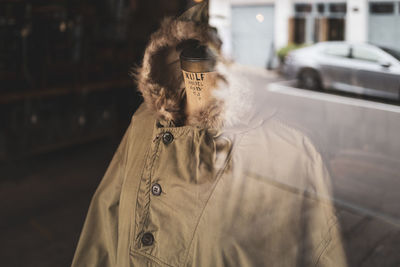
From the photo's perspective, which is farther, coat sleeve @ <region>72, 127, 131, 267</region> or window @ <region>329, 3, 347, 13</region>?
window @ <region>329, 3, 347, 13</region>

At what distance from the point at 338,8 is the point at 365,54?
0.30m

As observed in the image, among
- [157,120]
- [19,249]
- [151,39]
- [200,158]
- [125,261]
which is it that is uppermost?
[151,39]

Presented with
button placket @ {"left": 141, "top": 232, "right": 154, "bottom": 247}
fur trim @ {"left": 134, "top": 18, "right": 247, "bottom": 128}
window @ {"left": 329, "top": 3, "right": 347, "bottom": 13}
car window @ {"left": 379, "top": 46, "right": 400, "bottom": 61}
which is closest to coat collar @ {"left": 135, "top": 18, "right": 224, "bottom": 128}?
fur trim @ {"left": 134, "top": 18, "right": 247, "bottom": 128}

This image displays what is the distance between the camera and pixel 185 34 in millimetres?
1322

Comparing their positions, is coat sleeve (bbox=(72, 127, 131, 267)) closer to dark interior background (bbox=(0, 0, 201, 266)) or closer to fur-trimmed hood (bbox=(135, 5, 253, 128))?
fur-trimmed hood (bbox=(135, 5, 253, 128))

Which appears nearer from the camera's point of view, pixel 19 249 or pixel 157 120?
pixel 157 120

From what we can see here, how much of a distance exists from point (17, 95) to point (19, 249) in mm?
1777

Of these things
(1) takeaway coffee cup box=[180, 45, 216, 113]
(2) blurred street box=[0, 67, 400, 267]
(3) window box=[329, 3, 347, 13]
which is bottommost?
(2) blurred street box=[0, 67, 400, 267]

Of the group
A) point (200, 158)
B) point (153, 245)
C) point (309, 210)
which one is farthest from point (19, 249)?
point (309, 210)

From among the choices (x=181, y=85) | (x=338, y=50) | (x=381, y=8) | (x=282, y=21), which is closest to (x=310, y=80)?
(x=338, y=50)

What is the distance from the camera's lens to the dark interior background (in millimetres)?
3152

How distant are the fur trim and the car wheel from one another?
948 millimetres

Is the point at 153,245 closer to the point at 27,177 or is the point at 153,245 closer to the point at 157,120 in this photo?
the point at 157,120

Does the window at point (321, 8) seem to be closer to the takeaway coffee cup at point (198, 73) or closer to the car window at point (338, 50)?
the car window at point (338, 50)
